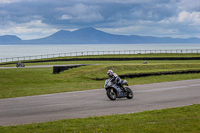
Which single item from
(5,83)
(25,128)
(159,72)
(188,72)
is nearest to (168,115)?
(25,128)

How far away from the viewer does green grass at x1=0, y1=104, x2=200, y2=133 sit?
909cm

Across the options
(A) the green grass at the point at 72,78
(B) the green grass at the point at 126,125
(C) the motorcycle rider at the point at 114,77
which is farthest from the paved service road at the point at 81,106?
(A) the green grass at the point at 72,78

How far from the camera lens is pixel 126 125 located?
9961mm

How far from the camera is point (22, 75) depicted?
33.5 meters

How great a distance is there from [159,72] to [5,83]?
16.3 m

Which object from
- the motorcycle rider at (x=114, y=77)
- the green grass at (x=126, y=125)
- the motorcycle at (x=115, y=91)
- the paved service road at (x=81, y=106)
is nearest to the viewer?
the green grass at (x=126, y=125)

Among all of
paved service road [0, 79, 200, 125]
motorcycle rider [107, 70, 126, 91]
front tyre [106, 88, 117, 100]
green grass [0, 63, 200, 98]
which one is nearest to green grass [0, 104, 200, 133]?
paved service road [0, 79, 200, 125]

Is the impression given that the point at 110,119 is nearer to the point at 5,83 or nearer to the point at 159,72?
the point at 5,83

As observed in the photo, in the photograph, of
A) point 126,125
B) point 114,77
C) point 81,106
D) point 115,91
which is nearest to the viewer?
point 126,125

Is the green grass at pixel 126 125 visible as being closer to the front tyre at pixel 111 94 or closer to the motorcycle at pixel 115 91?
the motorcycle at pixel 115 91

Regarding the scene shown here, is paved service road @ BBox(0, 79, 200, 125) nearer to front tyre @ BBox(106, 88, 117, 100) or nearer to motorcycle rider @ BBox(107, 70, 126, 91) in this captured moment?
front tyre @ BBox(106, 88, 117, 100)

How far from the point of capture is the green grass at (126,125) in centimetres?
909

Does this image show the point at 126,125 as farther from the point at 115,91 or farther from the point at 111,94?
the point at 115,91

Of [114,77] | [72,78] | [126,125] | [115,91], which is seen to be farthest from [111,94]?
[72,78]
